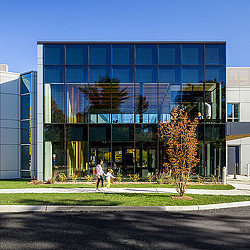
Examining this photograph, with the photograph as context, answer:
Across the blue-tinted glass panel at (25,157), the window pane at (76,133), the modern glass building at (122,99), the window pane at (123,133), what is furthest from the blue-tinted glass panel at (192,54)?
the blue-tinted glass panel at (25,157)

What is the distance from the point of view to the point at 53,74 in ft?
66.9

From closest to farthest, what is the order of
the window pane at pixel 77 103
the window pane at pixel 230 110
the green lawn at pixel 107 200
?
the green lawn at pixel 107 200
the window pane at pixel 77 103
the window pane at pixel 230 110

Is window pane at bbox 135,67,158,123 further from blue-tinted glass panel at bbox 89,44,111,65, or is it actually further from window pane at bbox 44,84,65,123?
window pane at bbox 44,84,65,123

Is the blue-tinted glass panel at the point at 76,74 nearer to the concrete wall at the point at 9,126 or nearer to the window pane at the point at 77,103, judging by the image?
the window pane at the point at 77,103

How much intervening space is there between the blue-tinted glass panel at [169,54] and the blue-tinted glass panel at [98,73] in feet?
12.5

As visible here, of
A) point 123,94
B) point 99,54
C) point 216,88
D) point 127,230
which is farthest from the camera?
point 123,94

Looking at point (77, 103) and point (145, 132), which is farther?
point (77, 103)

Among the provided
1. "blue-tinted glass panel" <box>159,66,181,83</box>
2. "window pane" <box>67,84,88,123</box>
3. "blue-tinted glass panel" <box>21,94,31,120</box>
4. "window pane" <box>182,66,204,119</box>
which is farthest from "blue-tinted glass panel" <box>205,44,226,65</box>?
"blue-tinted glass panel" <box>21,94,31,120</box>

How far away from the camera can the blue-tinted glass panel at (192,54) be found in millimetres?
20438

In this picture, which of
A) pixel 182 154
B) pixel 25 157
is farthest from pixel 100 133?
pixel 182 154

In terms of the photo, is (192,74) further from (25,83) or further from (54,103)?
(25,83)

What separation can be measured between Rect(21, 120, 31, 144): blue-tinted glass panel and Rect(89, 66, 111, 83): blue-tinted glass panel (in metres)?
7.30

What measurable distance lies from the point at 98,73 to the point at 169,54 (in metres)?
5.19

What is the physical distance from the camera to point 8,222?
8945 millimetres
